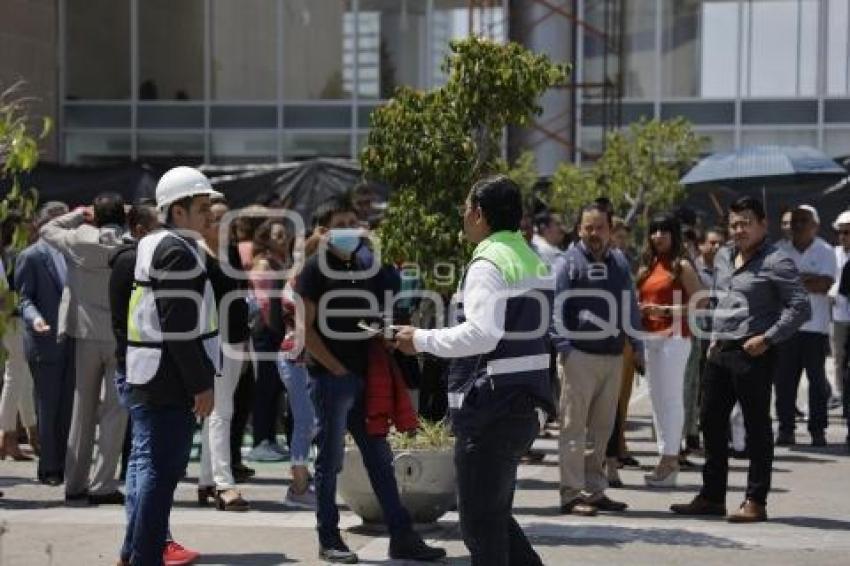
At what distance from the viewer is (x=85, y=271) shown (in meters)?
10.1

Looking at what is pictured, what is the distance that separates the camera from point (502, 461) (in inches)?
254

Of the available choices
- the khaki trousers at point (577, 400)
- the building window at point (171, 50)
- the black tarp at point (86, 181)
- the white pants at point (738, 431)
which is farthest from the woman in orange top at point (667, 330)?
the building window at point (171, 50)

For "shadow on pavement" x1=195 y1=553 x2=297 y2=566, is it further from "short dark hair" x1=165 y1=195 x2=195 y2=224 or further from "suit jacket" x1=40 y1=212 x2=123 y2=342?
"suit jacket" x1=40 y1=212 x2=123 y2=342

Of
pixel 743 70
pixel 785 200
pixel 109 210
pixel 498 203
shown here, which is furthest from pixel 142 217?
pixel 743 70

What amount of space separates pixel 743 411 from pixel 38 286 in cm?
531

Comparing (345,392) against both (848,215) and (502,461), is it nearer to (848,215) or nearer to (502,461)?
(502,461)

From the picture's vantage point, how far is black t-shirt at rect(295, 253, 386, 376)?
328 inches

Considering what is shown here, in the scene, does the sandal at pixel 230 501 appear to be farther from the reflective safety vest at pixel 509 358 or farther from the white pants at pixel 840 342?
the white pants at pixel 840 342

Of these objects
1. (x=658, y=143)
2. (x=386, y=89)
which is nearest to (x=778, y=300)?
(x=658, y=143)

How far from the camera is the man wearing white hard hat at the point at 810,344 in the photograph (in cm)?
1380

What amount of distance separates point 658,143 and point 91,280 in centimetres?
1190

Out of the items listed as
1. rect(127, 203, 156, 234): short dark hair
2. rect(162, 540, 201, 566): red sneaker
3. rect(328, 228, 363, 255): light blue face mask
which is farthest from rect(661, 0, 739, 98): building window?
rect(162, 540, 201, 566): red sneaker

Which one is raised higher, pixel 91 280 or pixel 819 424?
pixel 91 280

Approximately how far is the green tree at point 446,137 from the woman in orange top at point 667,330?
217cm
